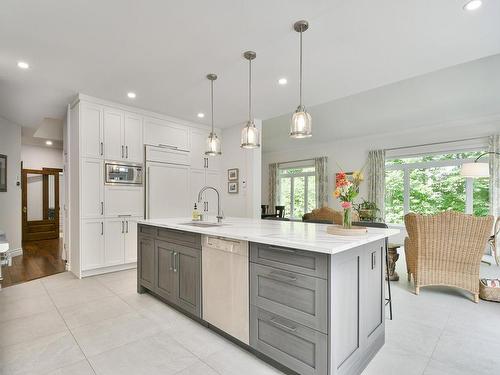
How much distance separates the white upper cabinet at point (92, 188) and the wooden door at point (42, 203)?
4.63 metres

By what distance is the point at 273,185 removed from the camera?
1020 cm

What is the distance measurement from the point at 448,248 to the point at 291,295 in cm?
245

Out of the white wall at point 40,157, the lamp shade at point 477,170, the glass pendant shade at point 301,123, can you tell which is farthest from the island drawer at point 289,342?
the white wall at point 40,157

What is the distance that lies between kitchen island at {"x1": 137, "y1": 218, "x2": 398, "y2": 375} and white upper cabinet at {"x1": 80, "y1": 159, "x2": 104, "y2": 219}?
242cm

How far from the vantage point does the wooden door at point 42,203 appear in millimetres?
7211

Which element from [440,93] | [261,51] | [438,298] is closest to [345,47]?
[261,51]

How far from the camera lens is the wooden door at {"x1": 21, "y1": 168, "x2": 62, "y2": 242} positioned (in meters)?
7.21

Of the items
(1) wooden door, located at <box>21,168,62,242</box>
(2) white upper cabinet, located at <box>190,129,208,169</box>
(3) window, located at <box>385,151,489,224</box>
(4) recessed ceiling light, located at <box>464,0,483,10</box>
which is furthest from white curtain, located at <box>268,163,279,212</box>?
(4) recessed ceiling light, located at <box>464,0,483,10</box>

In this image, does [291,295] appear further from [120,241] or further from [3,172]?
[3,172]

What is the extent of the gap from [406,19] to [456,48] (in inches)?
33.6

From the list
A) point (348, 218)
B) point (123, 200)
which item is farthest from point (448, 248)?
point (123, 200)

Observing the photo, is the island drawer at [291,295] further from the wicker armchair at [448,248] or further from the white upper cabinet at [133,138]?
the white upper cabinet at [133,138]

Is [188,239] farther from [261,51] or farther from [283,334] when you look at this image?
[261,51]

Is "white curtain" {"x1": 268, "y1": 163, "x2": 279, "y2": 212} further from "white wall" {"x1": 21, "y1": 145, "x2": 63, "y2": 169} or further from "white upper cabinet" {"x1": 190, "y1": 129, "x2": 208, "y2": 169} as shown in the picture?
"white wall" {"x1": 21, "y1": 145, "x2": 63, "y2": 169}
